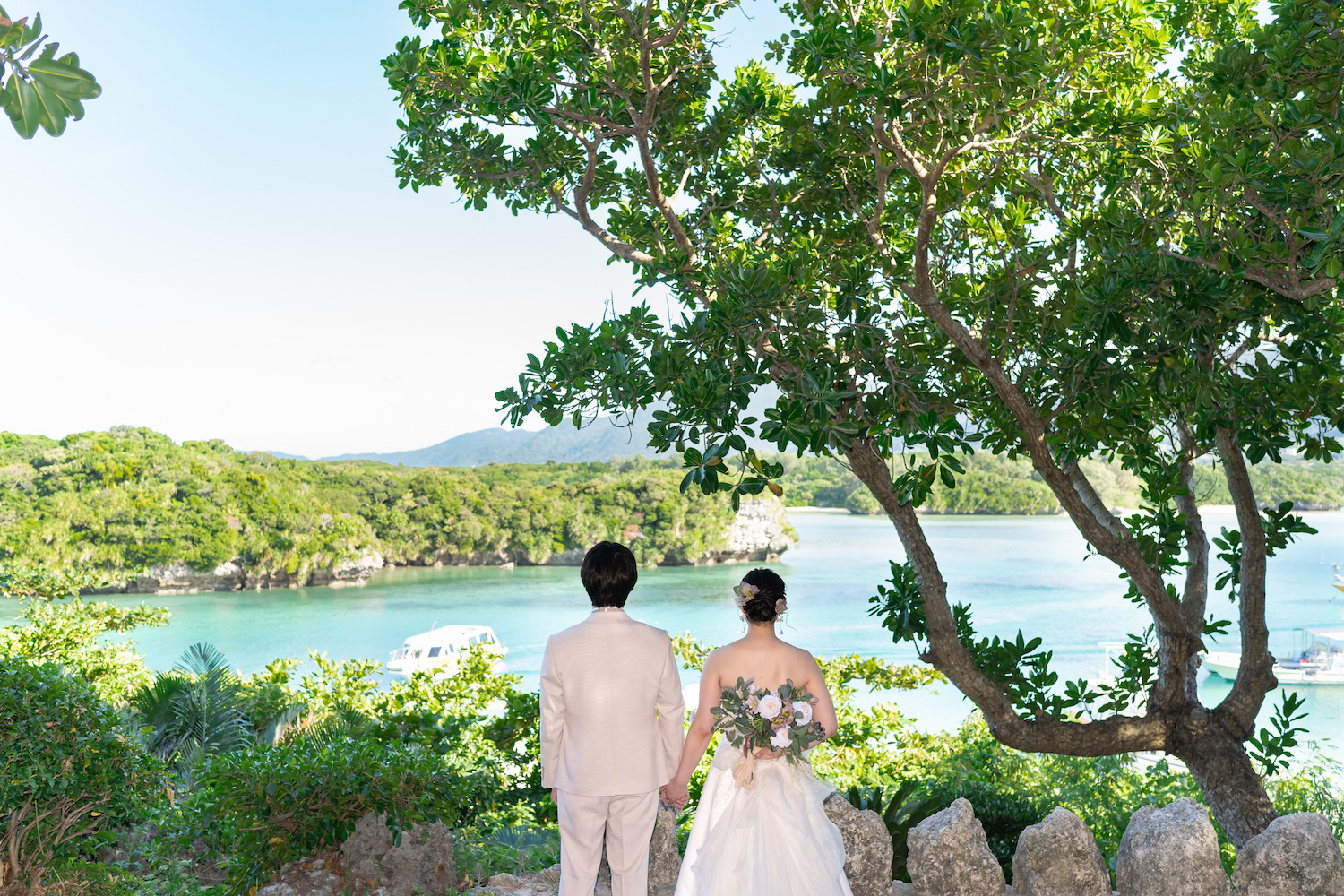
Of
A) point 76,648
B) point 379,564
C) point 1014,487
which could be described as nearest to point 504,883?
point 76,648

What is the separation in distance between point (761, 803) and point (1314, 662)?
95.7ft

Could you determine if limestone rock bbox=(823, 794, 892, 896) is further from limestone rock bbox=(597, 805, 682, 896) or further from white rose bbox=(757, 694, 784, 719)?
white rose bbox=(757, 694, 784, 719)

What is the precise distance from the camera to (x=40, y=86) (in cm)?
113

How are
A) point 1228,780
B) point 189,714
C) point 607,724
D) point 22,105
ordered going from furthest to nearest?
point 189,714 < point 1228,780 < point 607,724 < point 22,105

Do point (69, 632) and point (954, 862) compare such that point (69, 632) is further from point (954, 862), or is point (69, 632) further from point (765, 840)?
point (954, 862)

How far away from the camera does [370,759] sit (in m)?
3.67

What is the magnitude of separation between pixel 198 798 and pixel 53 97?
3.34m

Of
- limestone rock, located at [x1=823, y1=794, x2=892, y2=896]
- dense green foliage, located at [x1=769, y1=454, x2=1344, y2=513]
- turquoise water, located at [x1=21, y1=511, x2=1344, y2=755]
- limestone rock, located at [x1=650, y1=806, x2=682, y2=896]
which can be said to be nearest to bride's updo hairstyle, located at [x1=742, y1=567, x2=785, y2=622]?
limestone rock, located at [x1=823, y1=794, x2=892, y2=896]

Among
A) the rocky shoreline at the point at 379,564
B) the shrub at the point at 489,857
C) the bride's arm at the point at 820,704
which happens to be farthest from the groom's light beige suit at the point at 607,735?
the rocky shoreline at the point at 379,564

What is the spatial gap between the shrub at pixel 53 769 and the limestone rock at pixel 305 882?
66 centimetres

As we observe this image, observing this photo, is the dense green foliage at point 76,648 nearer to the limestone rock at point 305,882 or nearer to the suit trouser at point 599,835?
the limestone rock at point 305,882

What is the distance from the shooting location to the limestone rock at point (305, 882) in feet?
12.3

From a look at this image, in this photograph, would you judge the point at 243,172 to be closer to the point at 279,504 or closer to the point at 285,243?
the point at 285,243

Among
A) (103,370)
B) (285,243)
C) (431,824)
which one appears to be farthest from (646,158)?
(103,370)
